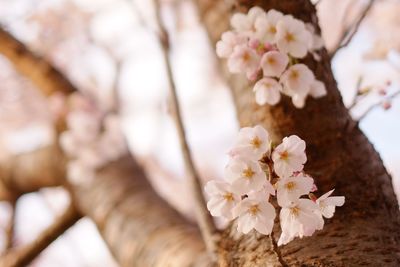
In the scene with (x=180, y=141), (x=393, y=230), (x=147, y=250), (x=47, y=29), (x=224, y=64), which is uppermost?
(x=47, y=29)

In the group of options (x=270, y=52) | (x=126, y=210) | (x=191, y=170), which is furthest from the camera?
(x=126, y=210)

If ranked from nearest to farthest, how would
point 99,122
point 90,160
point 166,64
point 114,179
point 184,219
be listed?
point 166,64 < point 184,219 < point 114,179 < point 90,160 < point 99,122

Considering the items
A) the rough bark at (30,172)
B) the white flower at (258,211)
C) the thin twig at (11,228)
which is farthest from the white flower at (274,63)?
the thin twig at (11,228)

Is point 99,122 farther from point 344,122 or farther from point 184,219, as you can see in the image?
point 344,122

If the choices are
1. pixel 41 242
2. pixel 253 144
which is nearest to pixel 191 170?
pixel 253 144

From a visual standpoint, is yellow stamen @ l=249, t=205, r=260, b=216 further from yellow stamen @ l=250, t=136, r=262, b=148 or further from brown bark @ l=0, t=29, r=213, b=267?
brown bark @ l=0, t=29, r=213, b=267

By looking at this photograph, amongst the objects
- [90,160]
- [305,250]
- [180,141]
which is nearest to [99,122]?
[90,160]

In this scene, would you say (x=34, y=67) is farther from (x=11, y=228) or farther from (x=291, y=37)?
(x=291, y=37)
